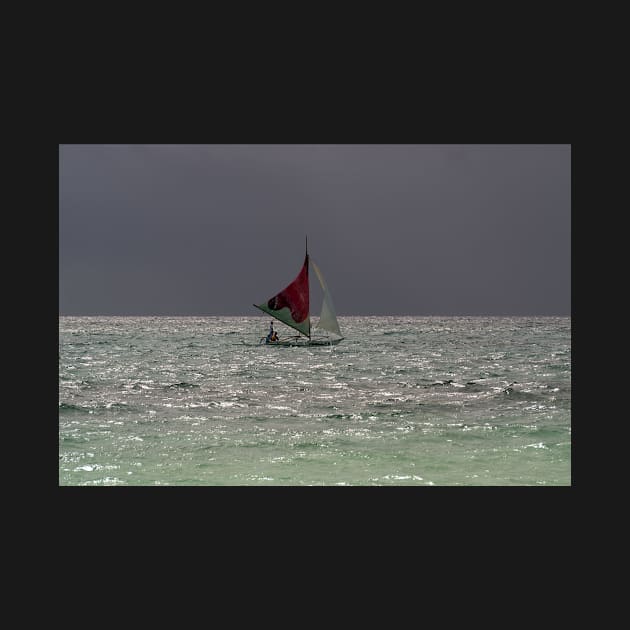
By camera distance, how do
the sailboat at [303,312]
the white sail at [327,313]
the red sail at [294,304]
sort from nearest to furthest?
1. the white sail at [327,313]
2. the sailboat at [303,312]
3. the red sail at [294,304]

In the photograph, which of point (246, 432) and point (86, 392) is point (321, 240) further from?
point (86, 392)

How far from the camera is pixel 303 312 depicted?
1702 cm

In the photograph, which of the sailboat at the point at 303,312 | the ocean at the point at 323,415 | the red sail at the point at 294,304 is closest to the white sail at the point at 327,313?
the sailboat at the point at 303,312

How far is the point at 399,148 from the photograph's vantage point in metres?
10.5

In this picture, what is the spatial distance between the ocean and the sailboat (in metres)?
0.54

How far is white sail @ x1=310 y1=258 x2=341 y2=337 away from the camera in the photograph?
11314mm

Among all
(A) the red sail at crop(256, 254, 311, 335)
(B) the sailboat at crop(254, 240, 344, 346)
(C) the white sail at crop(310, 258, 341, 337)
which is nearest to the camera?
(C) the white sail at crop(310, 258, 341, 337)

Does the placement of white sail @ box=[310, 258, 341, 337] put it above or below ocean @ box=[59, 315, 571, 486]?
above

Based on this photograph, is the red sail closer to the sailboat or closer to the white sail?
the sailboat

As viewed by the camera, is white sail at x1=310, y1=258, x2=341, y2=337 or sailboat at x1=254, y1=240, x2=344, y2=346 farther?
sailboat at x1=254, y1=240, x2=344, y2=346

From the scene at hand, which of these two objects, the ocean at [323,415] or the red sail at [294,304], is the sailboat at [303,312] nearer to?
the red sail at [294,304]

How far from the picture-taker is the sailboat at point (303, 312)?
11.7m

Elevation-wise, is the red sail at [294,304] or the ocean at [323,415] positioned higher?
the red sail at [294,304]

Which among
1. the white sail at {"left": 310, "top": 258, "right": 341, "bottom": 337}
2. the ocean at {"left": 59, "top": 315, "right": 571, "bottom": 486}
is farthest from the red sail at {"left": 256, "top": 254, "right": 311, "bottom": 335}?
the ocean at {"left": 59, "top": 315, "right": 571, "bottom": 486}
